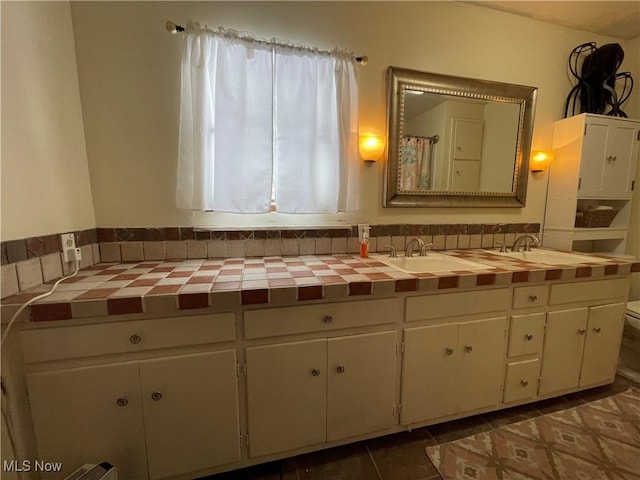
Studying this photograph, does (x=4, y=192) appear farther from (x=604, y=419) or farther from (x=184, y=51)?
(x=604, y=419)

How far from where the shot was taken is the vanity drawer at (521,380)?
1344mm

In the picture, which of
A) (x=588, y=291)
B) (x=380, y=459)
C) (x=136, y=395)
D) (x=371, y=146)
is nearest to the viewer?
(x=136, y=395)

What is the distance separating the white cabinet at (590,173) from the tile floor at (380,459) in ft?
4.35

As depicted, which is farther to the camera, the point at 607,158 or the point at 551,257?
the point at 607,158

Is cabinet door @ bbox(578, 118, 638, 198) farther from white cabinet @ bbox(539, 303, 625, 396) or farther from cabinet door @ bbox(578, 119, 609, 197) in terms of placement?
white cabinet @ bbox(539, 303, 625, 396)

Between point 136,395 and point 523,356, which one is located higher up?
point 136,395

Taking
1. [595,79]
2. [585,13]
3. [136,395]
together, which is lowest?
[136,395]

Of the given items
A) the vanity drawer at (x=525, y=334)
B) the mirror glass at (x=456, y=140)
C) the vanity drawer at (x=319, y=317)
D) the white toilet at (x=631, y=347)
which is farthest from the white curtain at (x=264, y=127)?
the white toilet at (x=631, y=347)

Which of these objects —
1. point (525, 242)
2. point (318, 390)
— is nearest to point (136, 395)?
point (318, 390)

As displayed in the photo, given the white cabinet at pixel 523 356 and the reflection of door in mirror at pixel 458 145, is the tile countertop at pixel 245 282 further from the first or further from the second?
the reflection of door in mirror at pixel 458 145

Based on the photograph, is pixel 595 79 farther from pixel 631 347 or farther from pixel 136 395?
pixel 136 395

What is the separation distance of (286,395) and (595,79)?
9.24ft

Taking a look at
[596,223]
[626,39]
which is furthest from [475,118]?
[626,39]

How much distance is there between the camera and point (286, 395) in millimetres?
1051
